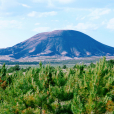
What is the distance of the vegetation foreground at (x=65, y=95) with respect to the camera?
12.6m

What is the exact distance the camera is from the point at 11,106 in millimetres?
14734

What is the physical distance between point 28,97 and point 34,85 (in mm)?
1764

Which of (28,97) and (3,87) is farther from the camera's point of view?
(3,87)

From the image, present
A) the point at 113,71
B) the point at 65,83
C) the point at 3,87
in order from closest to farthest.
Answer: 1. the point at 113,71
2. the point at 65,83
3. the point at 3,87

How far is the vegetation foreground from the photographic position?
41.4 ft

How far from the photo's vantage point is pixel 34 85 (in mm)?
16469

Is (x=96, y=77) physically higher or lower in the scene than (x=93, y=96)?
higher

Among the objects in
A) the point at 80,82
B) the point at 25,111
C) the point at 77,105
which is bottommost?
the point at 25,111

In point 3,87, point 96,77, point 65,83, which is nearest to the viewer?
point 96,77

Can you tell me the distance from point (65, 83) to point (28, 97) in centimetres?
390

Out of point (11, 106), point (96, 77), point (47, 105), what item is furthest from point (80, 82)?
point (11, 106)

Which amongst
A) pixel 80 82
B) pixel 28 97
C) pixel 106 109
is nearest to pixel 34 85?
pixel 28 97

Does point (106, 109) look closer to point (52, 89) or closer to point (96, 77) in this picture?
point (96, 77)

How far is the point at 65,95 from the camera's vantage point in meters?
15.7
